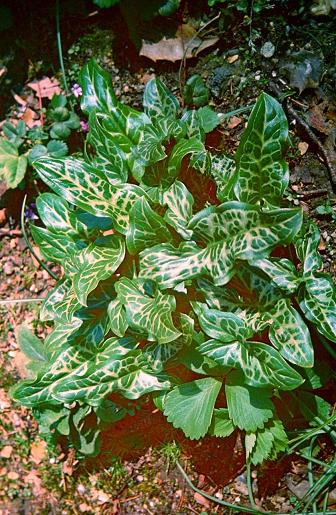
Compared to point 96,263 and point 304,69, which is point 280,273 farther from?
point 304,69

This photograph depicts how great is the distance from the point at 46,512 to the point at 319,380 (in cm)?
135

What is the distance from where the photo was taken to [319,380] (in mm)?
2186

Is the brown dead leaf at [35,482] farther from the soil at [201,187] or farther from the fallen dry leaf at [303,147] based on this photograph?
the fallen dry leaf at [303,147]

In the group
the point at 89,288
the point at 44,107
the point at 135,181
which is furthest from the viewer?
the point at 44,107

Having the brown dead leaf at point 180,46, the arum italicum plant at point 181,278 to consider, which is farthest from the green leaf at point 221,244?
the brown dead leaf at point 180,46

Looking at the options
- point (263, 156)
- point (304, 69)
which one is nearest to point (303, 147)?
Result: point (304, 69)

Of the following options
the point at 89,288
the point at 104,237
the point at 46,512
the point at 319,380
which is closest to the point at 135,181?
the point at 104,237

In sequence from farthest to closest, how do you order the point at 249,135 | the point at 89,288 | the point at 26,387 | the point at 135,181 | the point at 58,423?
the point at 58,423
the point at 135,181
the point at 26,387
the point at 89,288
the point at 249,135

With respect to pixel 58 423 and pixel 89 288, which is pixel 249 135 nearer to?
pixel 89 288

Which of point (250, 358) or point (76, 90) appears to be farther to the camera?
point (76, 90)

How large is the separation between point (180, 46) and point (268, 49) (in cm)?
36

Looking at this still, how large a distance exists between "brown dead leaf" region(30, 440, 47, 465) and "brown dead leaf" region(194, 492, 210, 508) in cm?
70

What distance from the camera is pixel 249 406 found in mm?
2080

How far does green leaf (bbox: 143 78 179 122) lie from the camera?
2221 mm
